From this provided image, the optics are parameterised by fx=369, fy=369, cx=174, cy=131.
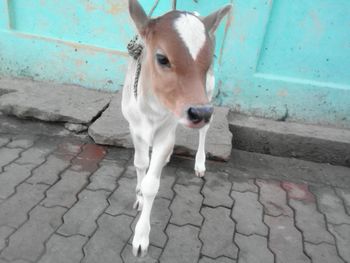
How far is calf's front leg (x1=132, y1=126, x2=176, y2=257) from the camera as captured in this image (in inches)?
96.3

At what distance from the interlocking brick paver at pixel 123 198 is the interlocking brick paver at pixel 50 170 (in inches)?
22.2

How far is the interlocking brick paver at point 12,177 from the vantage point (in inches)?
119

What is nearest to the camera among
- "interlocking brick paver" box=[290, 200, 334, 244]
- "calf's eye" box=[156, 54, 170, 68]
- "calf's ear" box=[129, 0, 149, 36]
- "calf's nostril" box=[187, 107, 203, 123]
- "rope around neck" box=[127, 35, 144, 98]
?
"calf's nostril" box=[187, 107, 203, 123]

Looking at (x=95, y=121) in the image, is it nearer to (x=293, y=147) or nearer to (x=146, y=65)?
(x=146, y=65)

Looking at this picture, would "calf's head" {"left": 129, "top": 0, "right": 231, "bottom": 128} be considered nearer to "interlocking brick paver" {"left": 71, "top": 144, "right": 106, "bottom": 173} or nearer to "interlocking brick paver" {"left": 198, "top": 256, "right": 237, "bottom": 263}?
"interlocking brick paver" {"left": 198, "top": 256, "right": 237, "bottom": 263}

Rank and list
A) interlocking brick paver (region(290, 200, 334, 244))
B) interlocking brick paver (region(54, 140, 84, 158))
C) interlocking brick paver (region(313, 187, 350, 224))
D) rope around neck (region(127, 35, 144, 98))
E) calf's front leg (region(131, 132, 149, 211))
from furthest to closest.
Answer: interlocking brick paver (region(54, 140, 84, 158)), interlocking brick paver (region(313, 187, 350, 224)), interlocking brick paver (region(290, 200, 334, 244)), calf's front leg (region(131, 132, 149, 211)), rope around neck (region(127, 35, 144, 98))

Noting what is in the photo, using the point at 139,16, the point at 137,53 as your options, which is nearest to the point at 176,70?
the point at 139,16

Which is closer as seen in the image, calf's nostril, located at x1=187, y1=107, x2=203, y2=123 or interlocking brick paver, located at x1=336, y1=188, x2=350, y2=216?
calf's nostril, located at x1=187, y1=107, x2=203, y2=123

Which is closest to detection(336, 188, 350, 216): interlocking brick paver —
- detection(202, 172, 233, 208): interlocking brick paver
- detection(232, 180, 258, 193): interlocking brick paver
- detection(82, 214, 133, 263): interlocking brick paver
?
detection(232, 180, 258, 193): interlocking brick paver

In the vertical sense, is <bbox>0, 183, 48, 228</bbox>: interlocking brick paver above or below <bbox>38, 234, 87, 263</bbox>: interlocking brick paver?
above

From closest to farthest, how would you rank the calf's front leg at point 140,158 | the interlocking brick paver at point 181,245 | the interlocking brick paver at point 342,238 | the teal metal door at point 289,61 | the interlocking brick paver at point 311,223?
the interlocking brick paver at point 181,245 → the calf's front leg at point 140,158 → the interlocking brick paver at point 342,238 → the interlocking brick paver at point 311,223 → the teal metal door at point 289,61

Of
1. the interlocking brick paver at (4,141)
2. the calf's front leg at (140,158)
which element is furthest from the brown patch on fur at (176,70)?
the interlocking brick paver at (4,141)

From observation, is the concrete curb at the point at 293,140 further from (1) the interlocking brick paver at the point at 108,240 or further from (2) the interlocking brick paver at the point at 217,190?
(1) the interlocking brick paver at the point at 108,240

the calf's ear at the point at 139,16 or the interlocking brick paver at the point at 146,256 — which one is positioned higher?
the calf's ear at the point at 139,16
